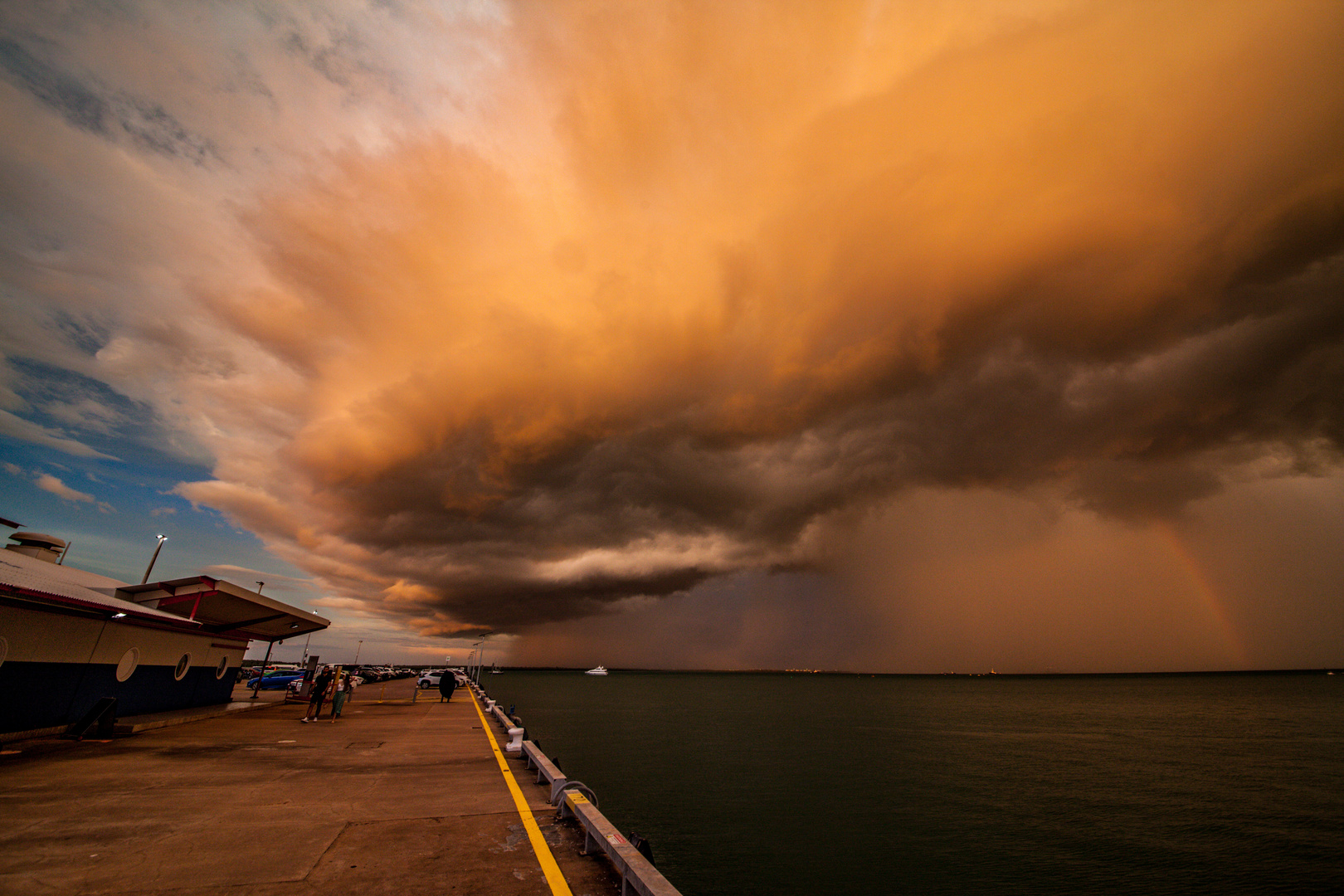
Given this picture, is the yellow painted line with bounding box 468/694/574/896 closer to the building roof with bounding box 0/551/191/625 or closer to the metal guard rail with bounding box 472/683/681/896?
the metal guard rail with bounding box 472/683/681/896

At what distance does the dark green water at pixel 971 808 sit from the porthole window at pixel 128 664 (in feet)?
59.0

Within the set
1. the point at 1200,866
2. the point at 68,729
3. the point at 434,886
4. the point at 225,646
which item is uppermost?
the point at 225,646

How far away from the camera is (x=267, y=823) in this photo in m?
9.20

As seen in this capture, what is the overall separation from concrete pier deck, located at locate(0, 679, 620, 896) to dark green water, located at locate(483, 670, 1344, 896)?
357 inches

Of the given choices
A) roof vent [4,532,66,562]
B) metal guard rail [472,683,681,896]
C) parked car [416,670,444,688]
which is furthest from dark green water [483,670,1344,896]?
roof vent [4,532,66,562]

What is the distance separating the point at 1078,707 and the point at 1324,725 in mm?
41532

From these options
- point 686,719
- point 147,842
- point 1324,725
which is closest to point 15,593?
point 147,842

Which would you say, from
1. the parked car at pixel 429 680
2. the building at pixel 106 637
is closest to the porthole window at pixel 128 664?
the building at pixel 106 637

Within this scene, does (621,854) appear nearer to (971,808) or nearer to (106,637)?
(106,637)

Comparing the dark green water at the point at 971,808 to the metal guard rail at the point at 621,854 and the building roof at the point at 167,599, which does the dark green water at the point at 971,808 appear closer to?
the metal guard rail at the point at 621,854

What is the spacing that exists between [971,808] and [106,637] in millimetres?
35731

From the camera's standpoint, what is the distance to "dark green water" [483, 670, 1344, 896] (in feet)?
60.8

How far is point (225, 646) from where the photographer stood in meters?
27.8

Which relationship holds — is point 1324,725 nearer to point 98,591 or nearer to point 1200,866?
point 1200,866
